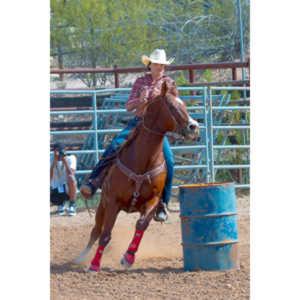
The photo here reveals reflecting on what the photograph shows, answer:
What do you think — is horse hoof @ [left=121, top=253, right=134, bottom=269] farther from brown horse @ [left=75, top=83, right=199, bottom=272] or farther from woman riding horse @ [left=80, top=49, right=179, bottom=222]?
woman riding horse @ [left=80, top=49, right=179, bottom=222]

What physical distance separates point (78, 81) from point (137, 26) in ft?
8.97

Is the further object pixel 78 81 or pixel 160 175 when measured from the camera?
pixel 78 81

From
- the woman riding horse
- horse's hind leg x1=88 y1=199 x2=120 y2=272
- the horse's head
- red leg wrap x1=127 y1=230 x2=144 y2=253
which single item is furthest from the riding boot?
the horse's head

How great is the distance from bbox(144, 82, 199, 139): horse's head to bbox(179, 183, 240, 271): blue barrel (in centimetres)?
56

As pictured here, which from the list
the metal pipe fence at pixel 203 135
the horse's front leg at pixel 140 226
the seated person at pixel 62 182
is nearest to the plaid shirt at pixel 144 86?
the horse's front leg at pixel 140 226

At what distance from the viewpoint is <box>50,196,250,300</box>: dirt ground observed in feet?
15.8

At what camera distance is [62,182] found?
9.26 m

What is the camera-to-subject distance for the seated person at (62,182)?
9156 mm

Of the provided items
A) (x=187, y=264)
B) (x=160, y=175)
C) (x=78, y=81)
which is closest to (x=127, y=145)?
(x=160, y=175)

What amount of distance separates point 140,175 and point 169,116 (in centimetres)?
63

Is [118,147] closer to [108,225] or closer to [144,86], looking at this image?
[144,86]

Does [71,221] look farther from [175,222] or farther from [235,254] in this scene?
[235,254]

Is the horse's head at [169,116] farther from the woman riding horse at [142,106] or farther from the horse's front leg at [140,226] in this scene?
the horse's front leg at [140,226]

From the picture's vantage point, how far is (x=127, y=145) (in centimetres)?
579
